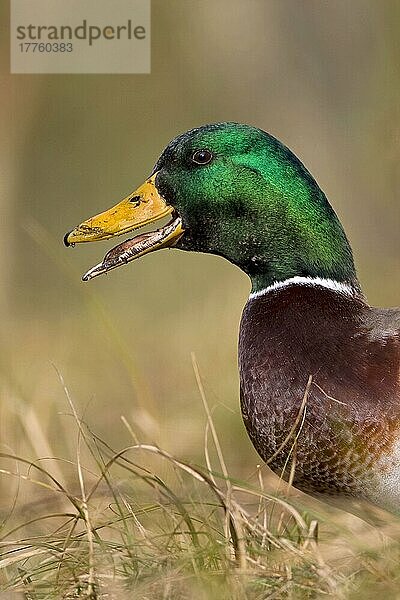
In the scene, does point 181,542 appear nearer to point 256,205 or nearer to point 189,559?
point 189,559

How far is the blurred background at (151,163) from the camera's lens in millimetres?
5500

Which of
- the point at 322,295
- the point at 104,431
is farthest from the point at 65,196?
the point at 322,295

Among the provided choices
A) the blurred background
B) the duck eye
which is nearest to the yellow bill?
the duck eye

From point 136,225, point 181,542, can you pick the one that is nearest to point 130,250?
point 136,225

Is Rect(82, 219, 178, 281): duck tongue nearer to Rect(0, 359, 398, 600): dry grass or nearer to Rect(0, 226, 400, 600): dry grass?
Rect(0, 226, 400, 600): dry grass

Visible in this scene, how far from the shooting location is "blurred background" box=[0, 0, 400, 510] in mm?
5500

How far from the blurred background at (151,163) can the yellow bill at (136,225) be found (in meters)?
1.64

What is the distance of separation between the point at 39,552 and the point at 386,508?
0.75 metres

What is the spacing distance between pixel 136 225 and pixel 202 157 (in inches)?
9.2

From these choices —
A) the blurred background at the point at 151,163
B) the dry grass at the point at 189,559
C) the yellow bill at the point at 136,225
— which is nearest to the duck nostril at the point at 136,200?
the yellow bill at the point at 136,225

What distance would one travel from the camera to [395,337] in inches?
108

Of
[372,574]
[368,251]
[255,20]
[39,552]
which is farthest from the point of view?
[255,20]

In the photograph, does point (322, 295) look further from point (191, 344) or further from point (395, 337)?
point (191, 344)

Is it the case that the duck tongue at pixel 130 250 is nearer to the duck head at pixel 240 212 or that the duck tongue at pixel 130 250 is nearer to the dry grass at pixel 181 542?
the duck head at pixel 240 212
